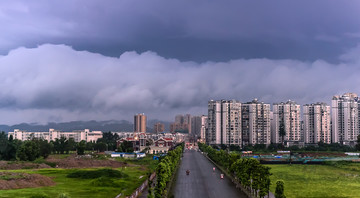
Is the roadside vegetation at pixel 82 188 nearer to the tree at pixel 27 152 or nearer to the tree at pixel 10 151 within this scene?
the tree at pixel 27 152

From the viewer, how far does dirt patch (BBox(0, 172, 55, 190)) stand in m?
52.9

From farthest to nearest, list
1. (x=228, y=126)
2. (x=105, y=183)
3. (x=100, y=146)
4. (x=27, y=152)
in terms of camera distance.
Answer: (x=228, y=126) → (x=100, y=146) → (x=27, y=152) → (x=105, y=183)

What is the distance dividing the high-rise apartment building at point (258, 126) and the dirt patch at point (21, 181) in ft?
497

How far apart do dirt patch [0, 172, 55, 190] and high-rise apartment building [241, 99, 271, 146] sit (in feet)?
497

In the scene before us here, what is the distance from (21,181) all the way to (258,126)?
159 m

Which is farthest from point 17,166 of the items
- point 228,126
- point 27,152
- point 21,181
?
point 228,126

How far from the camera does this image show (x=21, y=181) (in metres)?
55.5

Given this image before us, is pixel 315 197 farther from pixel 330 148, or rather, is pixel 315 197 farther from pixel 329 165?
pixel 330 148

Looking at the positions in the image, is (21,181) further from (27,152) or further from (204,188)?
(27,152)

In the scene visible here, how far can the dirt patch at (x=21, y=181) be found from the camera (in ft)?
174

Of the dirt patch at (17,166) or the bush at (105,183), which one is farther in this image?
the dirt patch at (17,166)

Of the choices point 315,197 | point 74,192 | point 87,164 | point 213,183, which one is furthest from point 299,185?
point 87,164

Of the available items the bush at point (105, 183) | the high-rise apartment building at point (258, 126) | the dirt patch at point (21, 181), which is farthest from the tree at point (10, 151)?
the high-rise apartment building at point (258, 126)

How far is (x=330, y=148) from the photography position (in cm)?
17688
